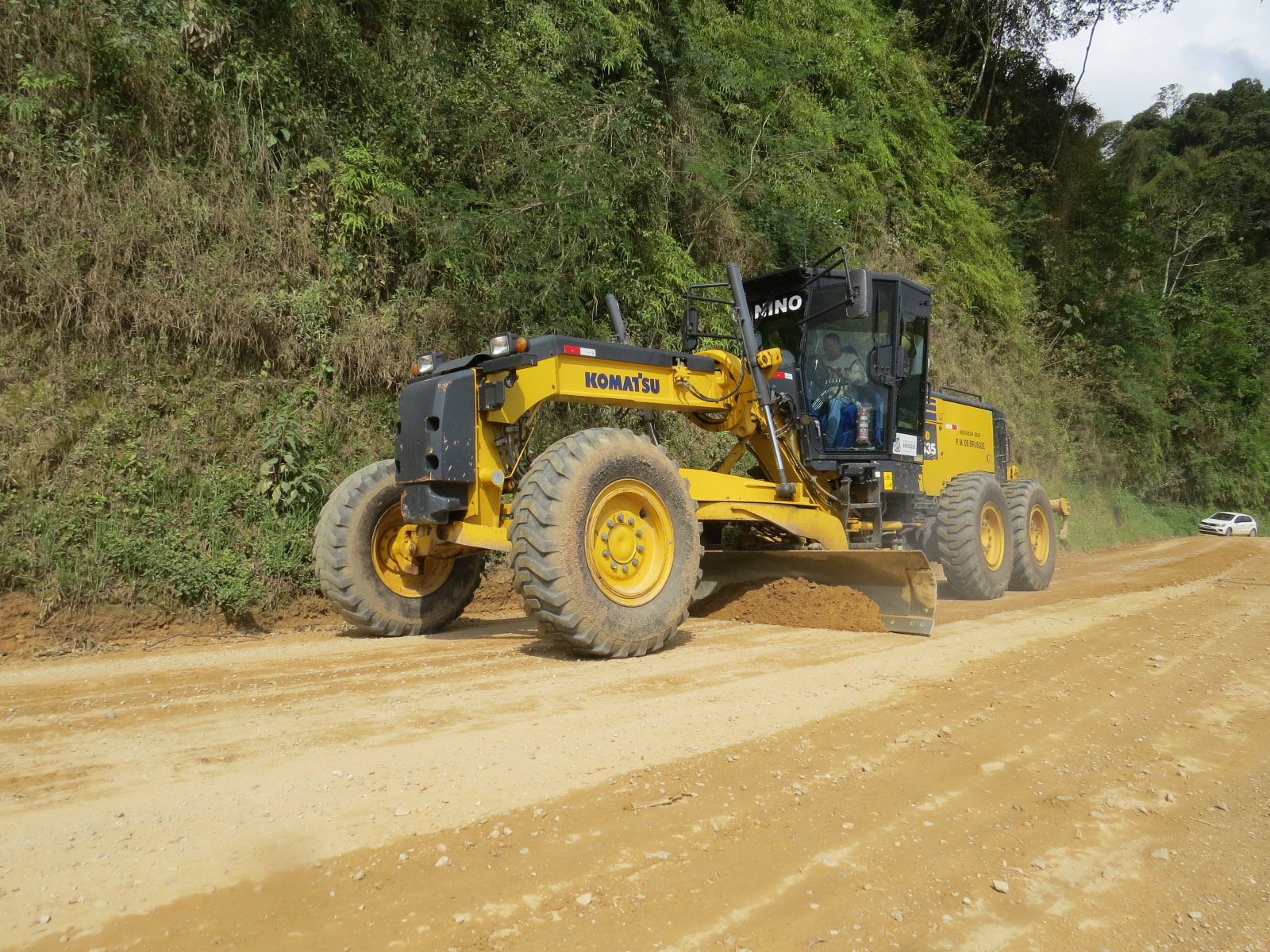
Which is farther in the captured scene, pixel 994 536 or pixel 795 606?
pixel 994 536

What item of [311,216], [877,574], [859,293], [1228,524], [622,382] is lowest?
[1228,524]

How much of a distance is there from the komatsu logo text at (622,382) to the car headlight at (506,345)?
1.85 feet

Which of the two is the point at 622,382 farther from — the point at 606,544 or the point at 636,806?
the point at 636,806

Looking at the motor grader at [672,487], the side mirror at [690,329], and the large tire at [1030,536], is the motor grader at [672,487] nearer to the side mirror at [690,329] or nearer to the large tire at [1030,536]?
the side mirror at [690,329]

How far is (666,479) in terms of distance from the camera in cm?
598

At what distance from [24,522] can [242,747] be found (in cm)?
448

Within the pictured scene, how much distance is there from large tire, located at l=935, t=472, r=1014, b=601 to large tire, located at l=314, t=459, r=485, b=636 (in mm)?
5085

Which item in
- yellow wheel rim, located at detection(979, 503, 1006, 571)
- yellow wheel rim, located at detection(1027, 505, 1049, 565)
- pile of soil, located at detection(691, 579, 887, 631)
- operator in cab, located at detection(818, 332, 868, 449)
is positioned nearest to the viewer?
pile of soil, located at detection(691, 579, 887, 631)

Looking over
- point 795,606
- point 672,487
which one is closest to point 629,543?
point 672,487

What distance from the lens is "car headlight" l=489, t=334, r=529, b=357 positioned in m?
5.66

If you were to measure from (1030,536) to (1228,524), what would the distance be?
21895 millimetres

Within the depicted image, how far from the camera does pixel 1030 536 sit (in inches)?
426

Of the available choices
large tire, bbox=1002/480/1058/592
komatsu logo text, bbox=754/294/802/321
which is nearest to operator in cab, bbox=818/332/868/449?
komatsu logo text, bbox=754/294/802/321

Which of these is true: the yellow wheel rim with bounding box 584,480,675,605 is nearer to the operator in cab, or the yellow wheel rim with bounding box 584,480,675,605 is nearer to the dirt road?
the dirt road
